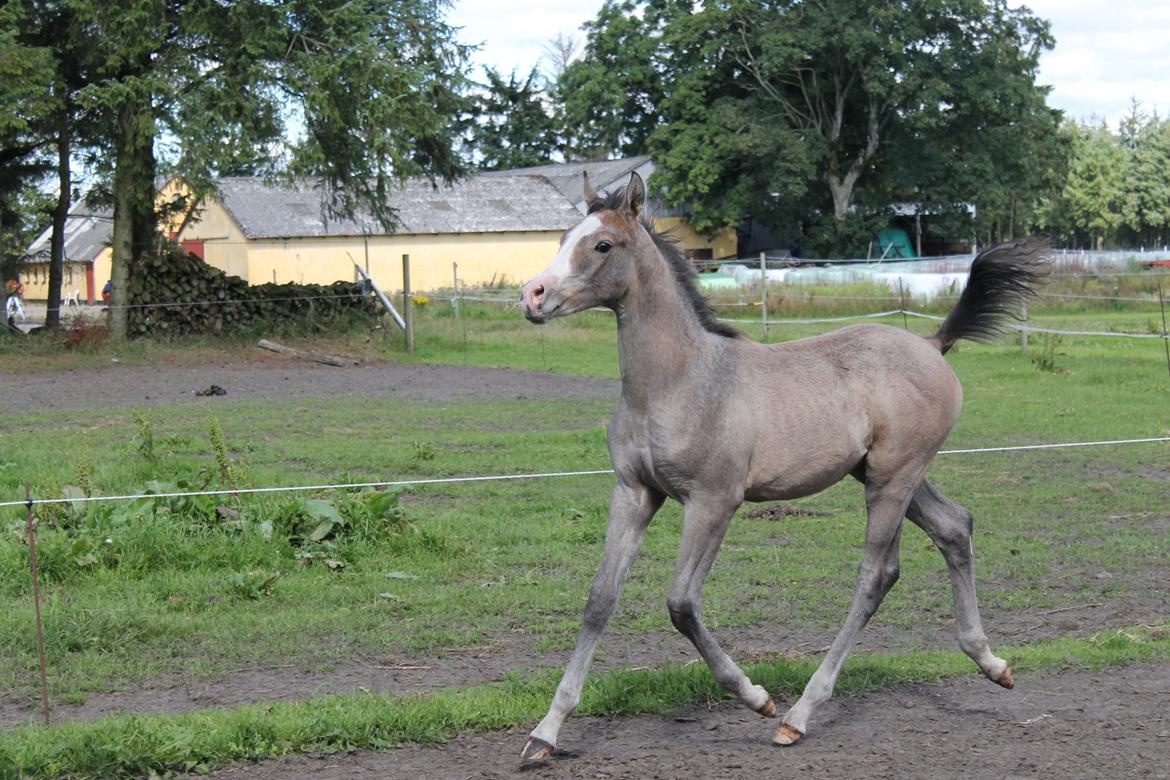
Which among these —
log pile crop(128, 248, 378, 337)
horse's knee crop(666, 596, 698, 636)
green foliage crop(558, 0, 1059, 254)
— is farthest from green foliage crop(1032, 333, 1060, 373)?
green foliage crop(558, 0, 1059, 254)

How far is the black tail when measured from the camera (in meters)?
6.13

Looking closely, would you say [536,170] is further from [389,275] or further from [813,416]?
[813,416]

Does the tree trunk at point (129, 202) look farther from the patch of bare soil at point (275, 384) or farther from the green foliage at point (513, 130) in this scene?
the green foliage at point (513, 130)

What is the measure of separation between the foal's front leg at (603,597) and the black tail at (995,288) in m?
1.96

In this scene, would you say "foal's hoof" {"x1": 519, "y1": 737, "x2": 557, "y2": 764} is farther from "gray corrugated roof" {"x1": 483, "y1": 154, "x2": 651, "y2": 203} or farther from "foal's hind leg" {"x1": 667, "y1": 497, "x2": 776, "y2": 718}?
"gray corrugated roof" {"x1": 483, "y1": 154, "x2": 651, "y2": 203}

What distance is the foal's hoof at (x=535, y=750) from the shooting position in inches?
192

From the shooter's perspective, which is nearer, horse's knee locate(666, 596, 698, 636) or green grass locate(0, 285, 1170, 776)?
horse's knee locate(666, 596, 698, 636)

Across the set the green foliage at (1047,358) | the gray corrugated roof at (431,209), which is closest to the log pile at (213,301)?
the green foliage at (1047,358)

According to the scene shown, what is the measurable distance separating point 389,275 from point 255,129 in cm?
2459

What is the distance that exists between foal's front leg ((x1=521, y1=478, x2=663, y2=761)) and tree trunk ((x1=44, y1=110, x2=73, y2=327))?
2401 cm

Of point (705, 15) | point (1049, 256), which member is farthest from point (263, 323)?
point (705, 15)

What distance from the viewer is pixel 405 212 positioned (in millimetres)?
50219

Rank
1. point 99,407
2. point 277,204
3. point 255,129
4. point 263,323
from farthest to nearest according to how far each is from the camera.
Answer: point 277,204, point 263,323, point 255,129, point 99,407

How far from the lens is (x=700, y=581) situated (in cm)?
513
